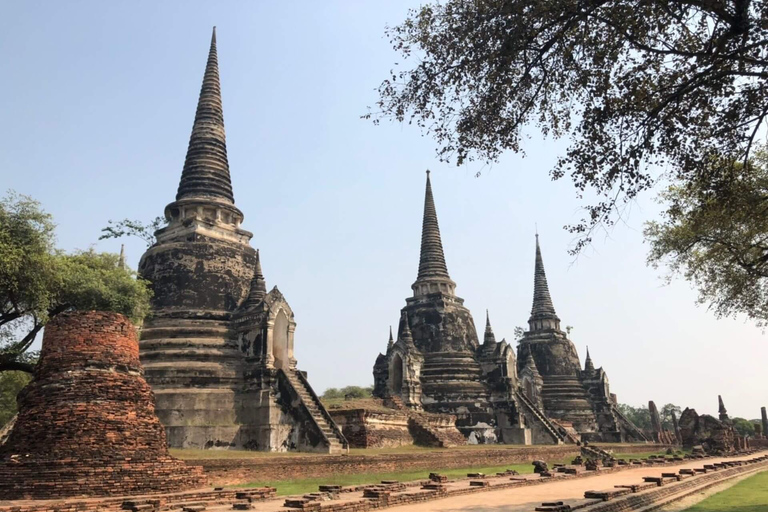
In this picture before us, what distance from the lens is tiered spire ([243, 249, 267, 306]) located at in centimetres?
2589

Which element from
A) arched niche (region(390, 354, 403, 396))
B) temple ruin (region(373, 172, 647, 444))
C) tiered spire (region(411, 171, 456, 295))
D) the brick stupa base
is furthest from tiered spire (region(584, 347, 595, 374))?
the brick stupa base

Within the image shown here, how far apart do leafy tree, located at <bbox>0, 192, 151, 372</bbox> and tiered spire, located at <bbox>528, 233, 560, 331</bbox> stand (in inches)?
1376

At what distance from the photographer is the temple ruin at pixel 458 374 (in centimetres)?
3547

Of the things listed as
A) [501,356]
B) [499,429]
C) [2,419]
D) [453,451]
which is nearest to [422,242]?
[501,356]

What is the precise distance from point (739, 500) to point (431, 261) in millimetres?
27062

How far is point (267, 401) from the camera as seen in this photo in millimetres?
23453

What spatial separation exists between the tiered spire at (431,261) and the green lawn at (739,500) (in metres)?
Result: 22.5

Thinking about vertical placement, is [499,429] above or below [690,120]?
below

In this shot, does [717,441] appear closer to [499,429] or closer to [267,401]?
[499,429]

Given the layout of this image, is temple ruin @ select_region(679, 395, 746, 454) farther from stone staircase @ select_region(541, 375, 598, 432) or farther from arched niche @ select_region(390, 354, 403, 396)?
arched niche @ select_region(390, 354, 403, 396)

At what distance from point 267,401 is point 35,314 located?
8008 mm

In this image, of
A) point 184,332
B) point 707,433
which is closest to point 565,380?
point 707,433

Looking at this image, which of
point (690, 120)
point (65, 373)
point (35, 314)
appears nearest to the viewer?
point (690, 120)

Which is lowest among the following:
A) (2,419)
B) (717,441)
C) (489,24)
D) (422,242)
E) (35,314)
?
(717,441)
